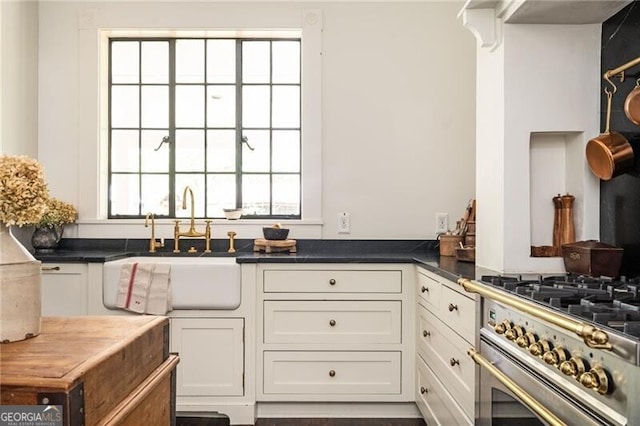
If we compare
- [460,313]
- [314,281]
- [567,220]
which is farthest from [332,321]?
[567,220]

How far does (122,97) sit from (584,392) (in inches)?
129

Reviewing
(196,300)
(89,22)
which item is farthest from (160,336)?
(89,22)

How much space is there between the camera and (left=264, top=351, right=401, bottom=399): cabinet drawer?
276 cm

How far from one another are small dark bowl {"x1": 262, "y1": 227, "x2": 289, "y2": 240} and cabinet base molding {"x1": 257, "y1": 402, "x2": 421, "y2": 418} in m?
0.95

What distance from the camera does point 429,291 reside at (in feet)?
8.02

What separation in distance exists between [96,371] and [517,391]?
109cm

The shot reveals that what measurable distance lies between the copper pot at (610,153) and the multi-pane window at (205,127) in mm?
1936

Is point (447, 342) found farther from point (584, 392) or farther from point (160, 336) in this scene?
point (160, 336)

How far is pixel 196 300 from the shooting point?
2711 mm

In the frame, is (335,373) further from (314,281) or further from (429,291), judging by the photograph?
(429,291)

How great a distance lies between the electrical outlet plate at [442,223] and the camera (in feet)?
10.7

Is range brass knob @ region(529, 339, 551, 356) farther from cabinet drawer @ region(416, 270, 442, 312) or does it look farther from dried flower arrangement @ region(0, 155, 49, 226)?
dried flower arrangement @ region(0, 155, 49, 226)

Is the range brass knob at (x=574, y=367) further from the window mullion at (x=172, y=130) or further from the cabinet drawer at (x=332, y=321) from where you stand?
the window mullion at (x=172, y=130)

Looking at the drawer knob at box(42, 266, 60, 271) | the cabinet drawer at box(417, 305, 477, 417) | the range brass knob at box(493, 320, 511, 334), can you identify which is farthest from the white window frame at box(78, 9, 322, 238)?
the range brass knob at box(493, 320, 511, 334)
